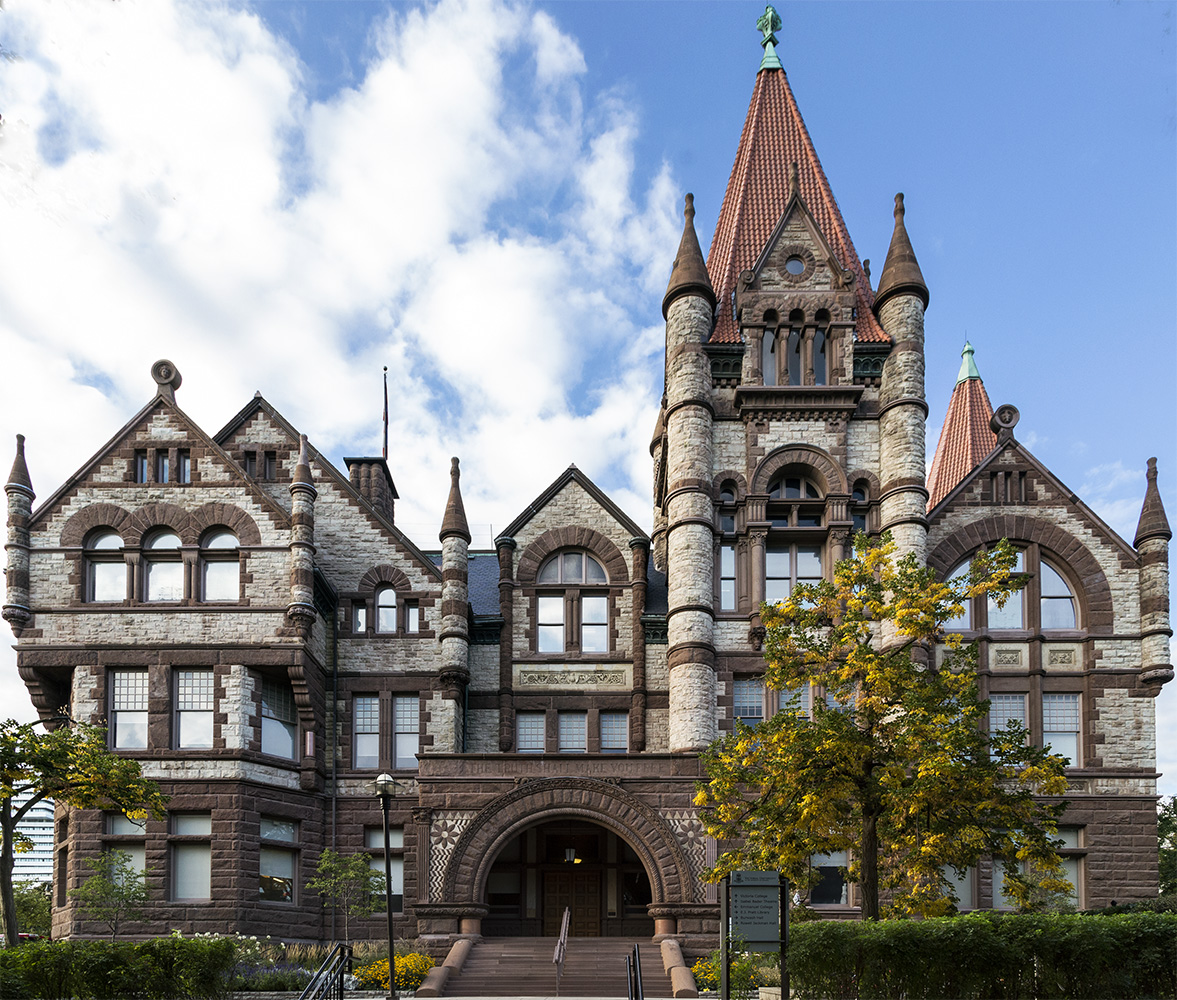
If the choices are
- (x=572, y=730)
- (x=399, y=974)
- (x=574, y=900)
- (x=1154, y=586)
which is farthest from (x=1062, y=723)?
(x=399, y=974)

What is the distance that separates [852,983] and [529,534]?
58.5 ft

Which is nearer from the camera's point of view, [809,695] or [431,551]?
[809,695]

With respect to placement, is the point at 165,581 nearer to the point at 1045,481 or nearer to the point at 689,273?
the point at 689,273

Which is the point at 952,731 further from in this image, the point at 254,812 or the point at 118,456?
the point at 118,456

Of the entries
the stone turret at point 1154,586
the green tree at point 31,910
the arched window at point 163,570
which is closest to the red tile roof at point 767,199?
the stone turret at point 1154,586

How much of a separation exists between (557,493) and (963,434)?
21944 millimetres

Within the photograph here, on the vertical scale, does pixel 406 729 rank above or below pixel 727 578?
below

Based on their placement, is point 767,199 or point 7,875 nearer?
point 7,875

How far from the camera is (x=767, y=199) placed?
36312mm

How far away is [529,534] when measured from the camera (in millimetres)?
33281

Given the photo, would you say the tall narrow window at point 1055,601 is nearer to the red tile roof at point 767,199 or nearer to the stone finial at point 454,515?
the red tile roof at point 767,199

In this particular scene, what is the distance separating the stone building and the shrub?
2.10 meters

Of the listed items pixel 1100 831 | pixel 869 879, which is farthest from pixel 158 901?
pixel 1100 831

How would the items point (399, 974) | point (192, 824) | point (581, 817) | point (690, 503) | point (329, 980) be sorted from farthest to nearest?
1. point (690, 503)
2. point (192, 824)
3. point (581, 817)
4. point (399, 974)
5. point (329, 980)
